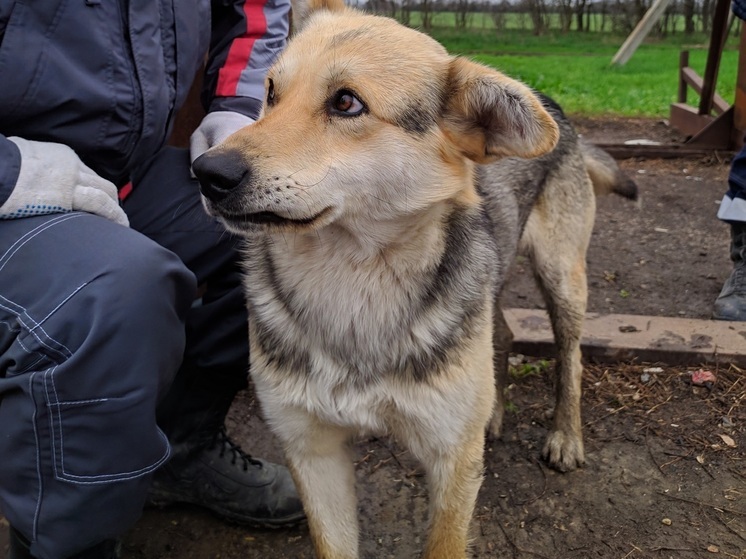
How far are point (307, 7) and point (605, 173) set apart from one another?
5.92 ft

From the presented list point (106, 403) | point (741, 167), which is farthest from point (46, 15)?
point (741, 167)

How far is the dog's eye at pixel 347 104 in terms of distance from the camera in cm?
187

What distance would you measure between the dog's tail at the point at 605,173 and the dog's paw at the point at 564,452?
130cm

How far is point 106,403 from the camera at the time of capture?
5.81ft

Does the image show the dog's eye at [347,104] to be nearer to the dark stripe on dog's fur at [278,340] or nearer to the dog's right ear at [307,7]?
the dark stripe on dog's fur at [278,340]

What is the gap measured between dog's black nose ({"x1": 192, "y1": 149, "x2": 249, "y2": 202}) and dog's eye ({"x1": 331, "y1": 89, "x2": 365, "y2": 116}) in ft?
1.08

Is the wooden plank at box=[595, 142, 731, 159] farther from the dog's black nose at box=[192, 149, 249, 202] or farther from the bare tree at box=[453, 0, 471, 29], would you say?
the bare tree at box=[453, 0, 471, 29]

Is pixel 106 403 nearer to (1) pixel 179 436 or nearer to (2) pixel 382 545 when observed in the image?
(1) pixel 179 436

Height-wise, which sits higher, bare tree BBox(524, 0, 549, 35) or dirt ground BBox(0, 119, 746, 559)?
bare tree BBox(524, 0, 549, 35)

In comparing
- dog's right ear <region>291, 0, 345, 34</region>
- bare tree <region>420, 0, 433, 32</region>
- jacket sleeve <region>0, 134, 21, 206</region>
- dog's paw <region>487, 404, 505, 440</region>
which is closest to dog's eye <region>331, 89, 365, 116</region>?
dog's right ear <region>291, 0, 345, 34</region>

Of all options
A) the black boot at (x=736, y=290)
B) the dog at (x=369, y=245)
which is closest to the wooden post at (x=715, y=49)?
the black boot at (x=736, y=290)

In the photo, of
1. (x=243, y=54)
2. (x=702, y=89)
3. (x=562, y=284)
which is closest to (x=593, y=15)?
(x=702, y=89)

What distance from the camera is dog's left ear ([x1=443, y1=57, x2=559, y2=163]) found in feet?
5.97

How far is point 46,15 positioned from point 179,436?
60.9 inches
